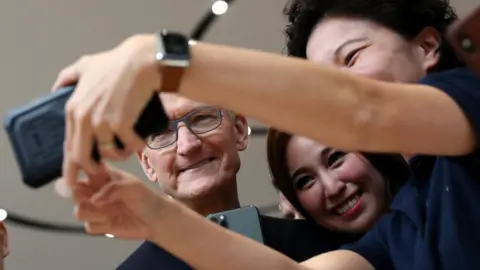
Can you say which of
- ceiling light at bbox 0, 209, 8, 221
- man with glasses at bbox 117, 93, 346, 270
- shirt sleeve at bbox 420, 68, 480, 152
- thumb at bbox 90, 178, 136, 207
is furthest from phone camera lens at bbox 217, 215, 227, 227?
ceiling light at bbox 0, 209, 8, 221

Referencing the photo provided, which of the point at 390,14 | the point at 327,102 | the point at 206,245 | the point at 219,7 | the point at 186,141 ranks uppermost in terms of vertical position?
the point at 327,102

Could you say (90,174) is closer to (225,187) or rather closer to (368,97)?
(368,97)

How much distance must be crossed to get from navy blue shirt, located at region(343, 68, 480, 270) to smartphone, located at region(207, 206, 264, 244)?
1.12 feet

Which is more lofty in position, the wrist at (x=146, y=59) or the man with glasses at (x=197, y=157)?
the wrist at (x=146, y=59)

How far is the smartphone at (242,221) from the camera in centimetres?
114

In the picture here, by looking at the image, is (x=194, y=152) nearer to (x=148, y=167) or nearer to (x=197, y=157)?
(x=197, y=157)

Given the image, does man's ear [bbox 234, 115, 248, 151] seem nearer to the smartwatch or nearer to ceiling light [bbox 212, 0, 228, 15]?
ceiling light [bbox 212, 0, 228, 15]

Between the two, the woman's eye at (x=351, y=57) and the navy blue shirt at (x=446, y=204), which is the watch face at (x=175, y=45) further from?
the woman's eye at (x=351, y=57)

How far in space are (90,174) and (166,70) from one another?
0.45 ft

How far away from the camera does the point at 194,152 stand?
129cm

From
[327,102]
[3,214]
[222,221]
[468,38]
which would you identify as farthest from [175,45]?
[3,214]

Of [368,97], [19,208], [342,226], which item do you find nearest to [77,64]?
[368,97]

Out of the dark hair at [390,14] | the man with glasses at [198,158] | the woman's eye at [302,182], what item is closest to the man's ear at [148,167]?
the man with glasses at [198,158]

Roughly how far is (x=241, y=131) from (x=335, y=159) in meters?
0.23
